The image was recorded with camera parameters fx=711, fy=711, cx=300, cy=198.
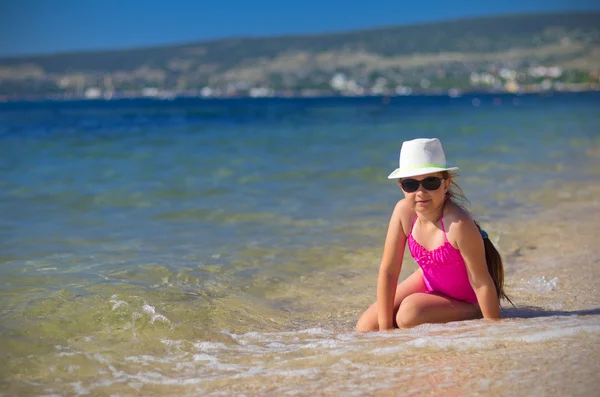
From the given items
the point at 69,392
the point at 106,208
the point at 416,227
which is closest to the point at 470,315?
the point at 416,227

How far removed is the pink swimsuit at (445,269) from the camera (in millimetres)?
4258

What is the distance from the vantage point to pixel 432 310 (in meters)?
4.38

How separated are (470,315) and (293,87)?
141 m

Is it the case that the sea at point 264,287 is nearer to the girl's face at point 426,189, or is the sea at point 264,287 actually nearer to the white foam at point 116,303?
the white foam at point 116,303

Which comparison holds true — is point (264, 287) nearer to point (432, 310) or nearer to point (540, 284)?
point (432, 310)

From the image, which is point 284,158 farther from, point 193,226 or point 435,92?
point 435,92

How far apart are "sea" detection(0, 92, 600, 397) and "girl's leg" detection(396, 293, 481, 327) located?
111 mm

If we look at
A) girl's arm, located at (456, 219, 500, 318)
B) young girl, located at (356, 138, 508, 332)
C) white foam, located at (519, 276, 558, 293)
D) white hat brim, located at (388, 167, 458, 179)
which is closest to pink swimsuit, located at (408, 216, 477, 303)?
young girl, located at (356, 138, 508, 332)

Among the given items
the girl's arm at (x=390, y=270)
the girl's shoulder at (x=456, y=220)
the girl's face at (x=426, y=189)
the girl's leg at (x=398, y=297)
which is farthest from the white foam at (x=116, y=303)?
the girl's shoulder at (x=456, y=220)

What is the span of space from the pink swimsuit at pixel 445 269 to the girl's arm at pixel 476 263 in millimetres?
107

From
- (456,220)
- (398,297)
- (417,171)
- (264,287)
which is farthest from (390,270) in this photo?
(264,287)

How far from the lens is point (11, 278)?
5988 millimetres

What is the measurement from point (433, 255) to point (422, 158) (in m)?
0.64

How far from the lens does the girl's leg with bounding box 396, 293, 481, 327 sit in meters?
4.35
